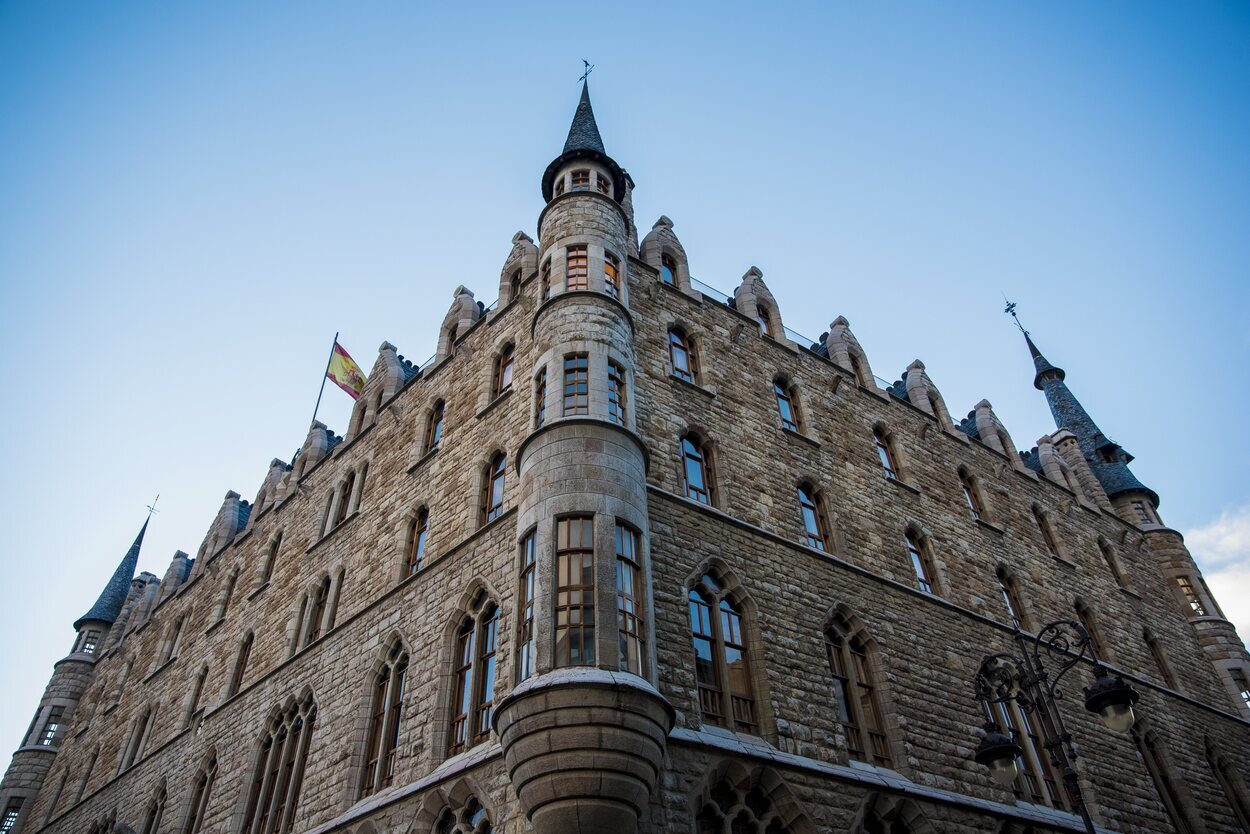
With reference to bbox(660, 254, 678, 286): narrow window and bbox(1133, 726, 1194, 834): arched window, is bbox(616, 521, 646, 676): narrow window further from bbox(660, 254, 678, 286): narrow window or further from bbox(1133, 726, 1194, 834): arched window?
bbox(1133, 726, 1194, 834): arched window

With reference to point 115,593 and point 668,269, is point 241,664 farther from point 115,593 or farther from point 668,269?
point 115,593

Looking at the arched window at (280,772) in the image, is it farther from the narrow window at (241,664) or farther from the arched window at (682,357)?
the arched window at (682,357)

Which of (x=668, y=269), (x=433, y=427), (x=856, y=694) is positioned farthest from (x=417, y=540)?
(x=856, y=694)

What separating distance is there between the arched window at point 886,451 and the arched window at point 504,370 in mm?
7855

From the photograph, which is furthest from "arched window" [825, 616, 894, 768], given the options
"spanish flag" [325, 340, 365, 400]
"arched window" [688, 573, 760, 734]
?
"spanish flag" [325, 340, 365, 400]

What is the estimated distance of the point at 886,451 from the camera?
744 inches

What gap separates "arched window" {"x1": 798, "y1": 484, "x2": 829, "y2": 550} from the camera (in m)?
15.2

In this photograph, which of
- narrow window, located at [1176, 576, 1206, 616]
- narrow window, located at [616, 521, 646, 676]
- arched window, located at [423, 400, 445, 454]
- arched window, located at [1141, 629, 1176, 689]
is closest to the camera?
narrow window, located at [616, 521, 646, 676]

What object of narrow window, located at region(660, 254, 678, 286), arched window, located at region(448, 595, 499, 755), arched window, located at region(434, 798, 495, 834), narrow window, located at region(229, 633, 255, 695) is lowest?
arched window, located at region(434, 798, 495, 834)

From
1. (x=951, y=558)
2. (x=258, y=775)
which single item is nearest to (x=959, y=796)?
(x=951, y=558)

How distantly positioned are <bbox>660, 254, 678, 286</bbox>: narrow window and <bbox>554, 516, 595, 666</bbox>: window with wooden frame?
789 cm

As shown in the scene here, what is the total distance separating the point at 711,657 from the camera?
11.8m

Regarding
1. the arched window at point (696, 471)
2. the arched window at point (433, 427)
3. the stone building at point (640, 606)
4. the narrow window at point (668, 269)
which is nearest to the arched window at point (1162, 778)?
the stone building at point (640, 606)

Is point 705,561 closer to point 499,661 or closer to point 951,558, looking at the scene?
point 499,661
